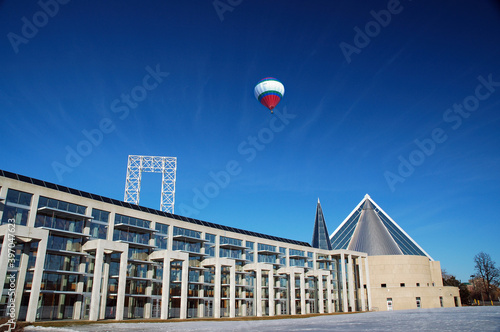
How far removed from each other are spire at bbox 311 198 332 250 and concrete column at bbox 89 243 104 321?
83063mm

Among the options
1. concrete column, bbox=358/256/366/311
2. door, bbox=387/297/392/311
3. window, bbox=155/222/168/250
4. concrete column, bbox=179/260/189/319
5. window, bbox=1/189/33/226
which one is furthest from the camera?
door, bbox=387/297/392/311

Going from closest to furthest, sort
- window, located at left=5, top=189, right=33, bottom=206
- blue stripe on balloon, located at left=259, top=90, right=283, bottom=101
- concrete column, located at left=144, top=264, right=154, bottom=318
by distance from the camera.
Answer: window, located at left=5, top=189, right=33, bottom=206
concrete column, located at left=144, top=264, right=154, bottom=318
blue stripe on balloon, located at left=259, top=90, right=283, bottom=101

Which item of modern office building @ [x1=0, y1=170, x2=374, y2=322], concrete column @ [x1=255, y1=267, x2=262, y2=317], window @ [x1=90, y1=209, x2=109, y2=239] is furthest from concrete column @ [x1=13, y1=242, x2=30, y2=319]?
concrete column @ [x1=255, y1=267, x2=262, y2=317]

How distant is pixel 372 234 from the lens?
10219 cm

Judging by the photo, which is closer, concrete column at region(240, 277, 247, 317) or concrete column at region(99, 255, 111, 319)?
concrete column at region(99, 255, 111, 319)

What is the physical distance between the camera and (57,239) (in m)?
43.5

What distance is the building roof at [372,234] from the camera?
321ft

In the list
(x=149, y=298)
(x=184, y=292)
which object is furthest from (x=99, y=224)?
(x=184, y=292)

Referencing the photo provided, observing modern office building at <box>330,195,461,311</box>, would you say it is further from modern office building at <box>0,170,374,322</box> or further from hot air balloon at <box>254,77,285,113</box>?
hot air balloon at <box>254,77,285,113</box>

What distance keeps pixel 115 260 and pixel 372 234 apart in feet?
240

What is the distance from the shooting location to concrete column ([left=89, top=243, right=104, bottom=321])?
40.4m

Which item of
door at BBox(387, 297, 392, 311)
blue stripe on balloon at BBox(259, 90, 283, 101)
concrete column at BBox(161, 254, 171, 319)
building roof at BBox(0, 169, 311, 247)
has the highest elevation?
blue stripe on balloon at BBox(259, 90, 283, 101)

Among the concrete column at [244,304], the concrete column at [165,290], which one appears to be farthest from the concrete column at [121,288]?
the concrete column at [244,304]

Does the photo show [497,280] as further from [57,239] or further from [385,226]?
[57,239]
